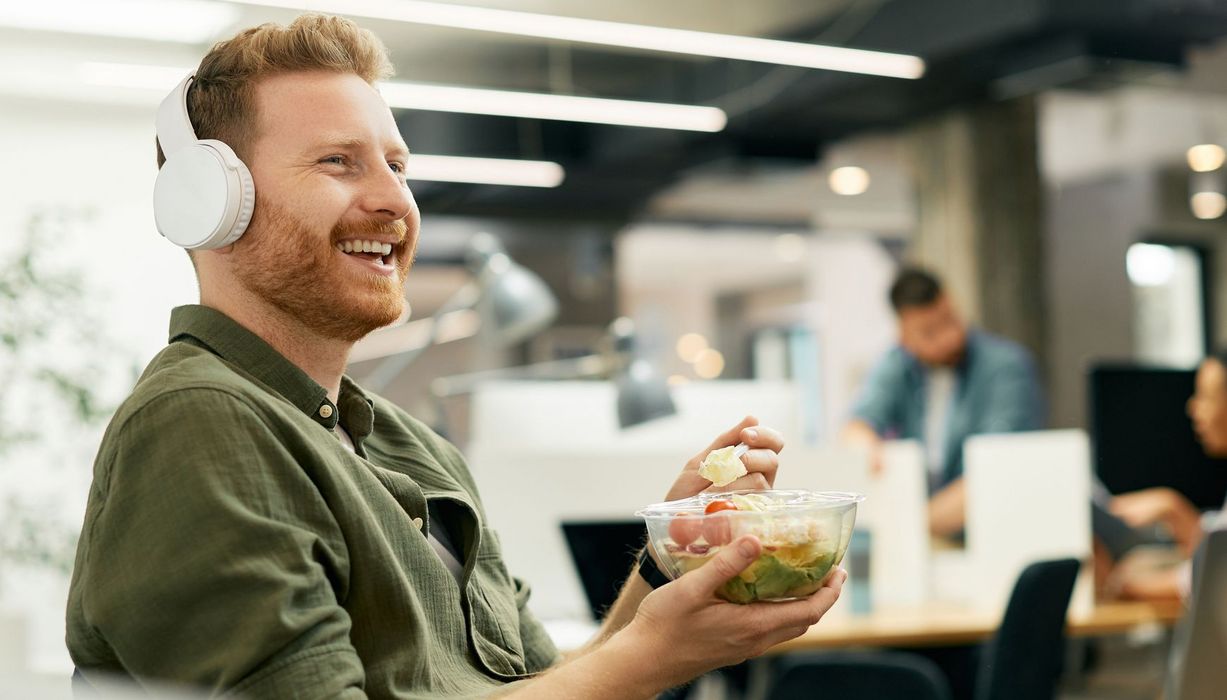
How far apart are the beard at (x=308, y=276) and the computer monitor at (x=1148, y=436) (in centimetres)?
333

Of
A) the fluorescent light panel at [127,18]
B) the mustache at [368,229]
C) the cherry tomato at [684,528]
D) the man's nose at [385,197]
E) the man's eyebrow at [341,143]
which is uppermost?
the fluorescent light panel at [127,18]

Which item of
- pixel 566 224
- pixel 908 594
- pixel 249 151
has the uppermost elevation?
pixel 566 224

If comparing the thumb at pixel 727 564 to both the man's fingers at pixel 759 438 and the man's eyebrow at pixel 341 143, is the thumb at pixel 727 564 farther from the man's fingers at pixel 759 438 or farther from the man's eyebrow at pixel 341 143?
the man's eyebrow at pixel 341 143

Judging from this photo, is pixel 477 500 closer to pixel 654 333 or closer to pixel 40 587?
pixel 40 587

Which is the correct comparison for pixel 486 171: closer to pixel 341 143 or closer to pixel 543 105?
pixel 543 105

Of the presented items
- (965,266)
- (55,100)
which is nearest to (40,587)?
(55,100)

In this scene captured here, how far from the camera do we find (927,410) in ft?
15.4

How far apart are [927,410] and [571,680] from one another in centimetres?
383

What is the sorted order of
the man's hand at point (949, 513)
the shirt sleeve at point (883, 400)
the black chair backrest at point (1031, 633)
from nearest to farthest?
1. the black chair backrest at point (1031, 633)
2. the man's hand at point (949, 513)
3. the shirt sleeve at point (883, 400)

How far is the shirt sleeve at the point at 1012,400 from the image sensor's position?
169 inches

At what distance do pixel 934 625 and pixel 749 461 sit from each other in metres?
1.95

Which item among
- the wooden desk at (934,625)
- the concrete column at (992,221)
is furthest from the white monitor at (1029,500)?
the concrete column at (992,221)

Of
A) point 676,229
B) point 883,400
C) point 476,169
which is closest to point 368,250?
point 883,400

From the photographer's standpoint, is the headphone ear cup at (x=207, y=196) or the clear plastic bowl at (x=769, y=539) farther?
the headphone ear cup at (x=207, y=196)
